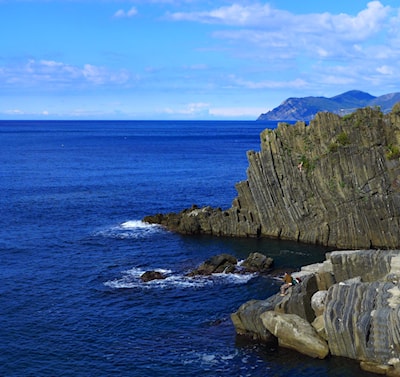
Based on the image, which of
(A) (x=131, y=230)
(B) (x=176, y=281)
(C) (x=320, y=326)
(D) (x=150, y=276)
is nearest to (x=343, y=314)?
(C) (x=320, y=326)

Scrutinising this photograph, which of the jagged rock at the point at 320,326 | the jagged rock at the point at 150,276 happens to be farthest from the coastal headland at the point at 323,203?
the jagged rock at the point at 150,276

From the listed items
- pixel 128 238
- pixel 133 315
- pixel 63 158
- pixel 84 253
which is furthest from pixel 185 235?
pixel 63 158

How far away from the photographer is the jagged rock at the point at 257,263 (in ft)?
221

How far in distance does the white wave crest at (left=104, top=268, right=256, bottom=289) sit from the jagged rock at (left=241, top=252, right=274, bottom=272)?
6.59 ft

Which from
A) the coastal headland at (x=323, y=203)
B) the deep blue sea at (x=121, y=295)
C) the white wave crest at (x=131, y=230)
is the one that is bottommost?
the deep blue sea at (x=121, y=295)

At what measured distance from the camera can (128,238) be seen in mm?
83875

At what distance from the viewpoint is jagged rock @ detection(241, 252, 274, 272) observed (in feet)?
221

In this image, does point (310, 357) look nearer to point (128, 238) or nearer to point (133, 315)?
point (133, 315)

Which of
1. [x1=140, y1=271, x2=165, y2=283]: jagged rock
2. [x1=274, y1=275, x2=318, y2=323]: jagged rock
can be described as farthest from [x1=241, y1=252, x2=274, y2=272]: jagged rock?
[x1=274, y1=275, x2=318, y2=323]: jagged rock

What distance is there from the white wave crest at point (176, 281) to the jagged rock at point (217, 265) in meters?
1.04

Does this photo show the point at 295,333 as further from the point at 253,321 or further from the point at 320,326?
the point at 253,321

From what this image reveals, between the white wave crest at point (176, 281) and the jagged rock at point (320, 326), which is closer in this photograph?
the jagged rock at point (320, 326)

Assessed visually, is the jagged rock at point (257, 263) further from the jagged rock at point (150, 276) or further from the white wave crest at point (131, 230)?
the white wave crest at point (131, 230)

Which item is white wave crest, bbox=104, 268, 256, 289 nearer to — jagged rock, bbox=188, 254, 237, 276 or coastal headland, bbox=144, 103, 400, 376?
jagged rock, bbox=188, 254, 237, 276
